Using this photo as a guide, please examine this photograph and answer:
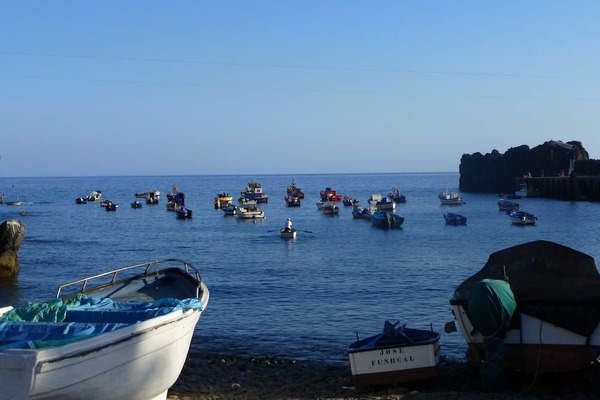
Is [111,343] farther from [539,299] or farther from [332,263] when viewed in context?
[332,263]

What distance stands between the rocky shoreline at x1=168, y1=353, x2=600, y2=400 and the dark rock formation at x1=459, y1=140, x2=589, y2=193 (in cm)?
11855

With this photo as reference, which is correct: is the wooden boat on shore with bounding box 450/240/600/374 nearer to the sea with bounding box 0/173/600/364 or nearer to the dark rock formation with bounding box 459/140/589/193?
the sea with bounding box 0/173/600/364

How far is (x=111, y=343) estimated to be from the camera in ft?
33.5

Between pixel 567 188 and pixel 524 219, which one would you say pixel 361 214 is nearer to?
pixel 524 219

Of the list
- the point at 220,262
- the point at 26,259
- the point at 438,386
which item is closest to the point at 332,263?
the point at 220,262

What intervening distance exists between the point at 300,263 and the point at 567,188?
7957 cm

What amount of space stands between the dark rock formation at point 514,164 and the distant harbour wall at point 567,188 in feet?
23.9

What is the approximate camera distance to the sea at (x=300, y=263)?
23614mm

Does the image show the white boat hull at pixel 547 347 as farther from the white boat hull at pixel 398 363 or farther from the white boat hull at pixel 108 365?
the white boat hull at pixel 108 365

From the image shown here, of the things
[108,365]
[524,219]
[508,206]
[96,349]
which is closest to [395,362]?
[108,365]

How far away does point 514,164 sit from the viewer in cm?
15212

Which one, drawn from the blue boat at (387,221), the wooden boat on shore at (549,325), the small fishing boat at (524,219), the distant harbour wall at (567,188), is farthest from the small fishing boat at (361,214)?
the wooden boat on shore at (549,325)

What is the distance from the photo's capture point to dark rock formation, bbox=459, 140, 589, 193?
470ft

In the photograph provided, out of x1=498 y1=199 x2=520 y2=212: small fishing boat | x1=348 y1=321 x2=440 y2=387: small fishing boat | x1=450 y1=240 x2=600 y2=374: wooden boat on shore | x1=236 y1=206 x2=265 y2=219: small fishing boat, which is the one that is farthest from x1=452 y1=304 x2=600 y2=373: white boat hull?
x1=498 y1=199 x2=520 y2=212: small fishing boat
